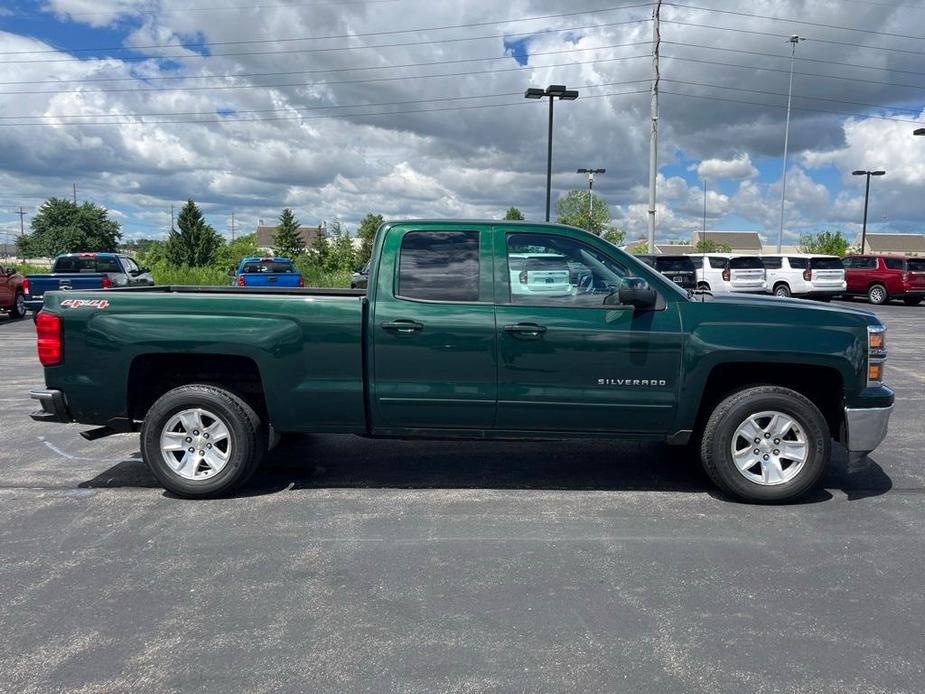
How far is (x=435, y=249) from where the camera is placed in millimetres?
5051

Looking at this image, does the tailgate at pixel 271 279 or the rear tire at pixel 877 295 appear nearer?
the tailgate at pixel 271 279

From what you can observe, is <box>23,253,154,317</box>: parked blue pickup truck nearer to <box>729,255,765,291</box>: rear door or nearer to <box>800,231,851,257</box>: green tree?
<box>729,255,765,291</box>: rear door

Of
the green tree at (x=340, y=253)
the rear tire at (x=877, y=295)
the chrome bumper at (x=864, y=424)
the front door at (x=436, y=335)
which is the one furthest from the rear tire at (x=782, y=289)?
the green tree at (x=340, y=253)

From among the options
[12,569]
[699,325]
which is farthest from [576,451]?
[12,569]

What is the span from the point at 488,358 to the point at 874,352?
2573 mm

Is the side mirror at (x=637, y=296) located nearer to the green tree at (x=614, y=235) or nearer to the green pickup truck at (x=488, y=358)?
the green pickup truck at (x=488, y=358)

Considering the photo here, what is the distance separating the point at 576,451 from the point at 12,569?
4.23 metres

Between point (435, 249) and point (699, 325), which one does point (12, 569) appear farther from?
point (699, 325)

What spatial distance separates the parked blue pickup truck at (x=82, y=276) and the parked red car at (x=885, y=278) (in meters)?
24.8

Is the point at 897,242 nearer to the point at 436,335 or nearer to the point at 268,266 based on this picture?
Answer: the point at 268,266

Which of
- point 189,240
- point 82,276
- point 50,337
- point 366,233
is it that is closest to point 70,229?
point 189,240

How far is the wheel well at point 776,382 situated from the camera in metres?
5.04

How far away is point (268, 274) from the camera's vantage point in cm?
2436

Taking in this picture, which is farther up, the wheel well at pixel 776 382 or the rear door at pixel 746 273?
the rear door at pixel 746 273
